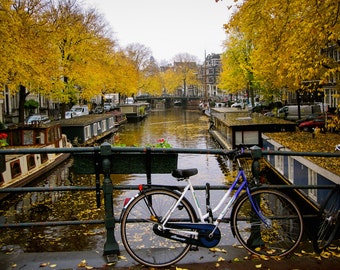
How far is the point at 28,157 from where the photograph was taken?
20.4 metres

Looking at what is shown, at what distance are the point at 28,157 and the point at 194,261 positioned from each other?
17061mm

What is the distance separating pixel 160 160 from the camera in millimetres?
5352

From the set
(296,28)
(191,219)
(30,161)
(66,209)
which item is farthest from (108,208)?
(30,161)

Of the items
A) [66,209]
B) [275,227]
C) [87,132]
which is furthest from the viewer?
[87,132]

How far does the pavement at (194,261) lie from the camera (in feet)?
15.5

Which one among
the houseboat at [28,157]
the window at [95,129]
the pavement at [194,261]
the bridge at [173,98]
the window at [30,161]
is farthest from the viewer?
the bridge at [173,98]

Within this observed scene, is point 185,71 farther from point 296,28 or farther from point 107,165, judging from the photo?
point 107,165

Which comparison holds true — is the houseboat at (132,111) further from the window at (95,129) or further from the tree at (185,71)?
the tree at (185,71)

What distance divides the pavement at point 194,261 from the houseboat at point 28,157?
12.5m

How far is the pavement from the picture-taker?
4.74 meters

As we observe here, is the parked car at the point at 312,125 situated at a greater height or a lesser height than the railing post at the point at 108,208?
lesser

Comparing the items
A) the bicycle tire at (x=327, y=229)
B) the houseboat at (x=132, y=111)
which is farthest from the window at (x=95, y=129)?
the bicycle tire at (x=327, y=229)

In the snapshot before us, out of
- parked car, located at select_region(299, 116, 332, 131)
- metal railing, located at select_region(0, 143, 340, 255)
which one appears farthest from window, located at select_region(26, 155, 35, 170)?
parked car, located at select_region(299, 116, 332, 131)

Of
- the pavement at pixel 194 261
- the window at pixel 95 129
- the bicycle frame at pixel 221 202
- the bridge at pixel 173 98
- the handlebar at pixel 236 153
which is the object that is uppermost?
the bridge at pixel 173 98
